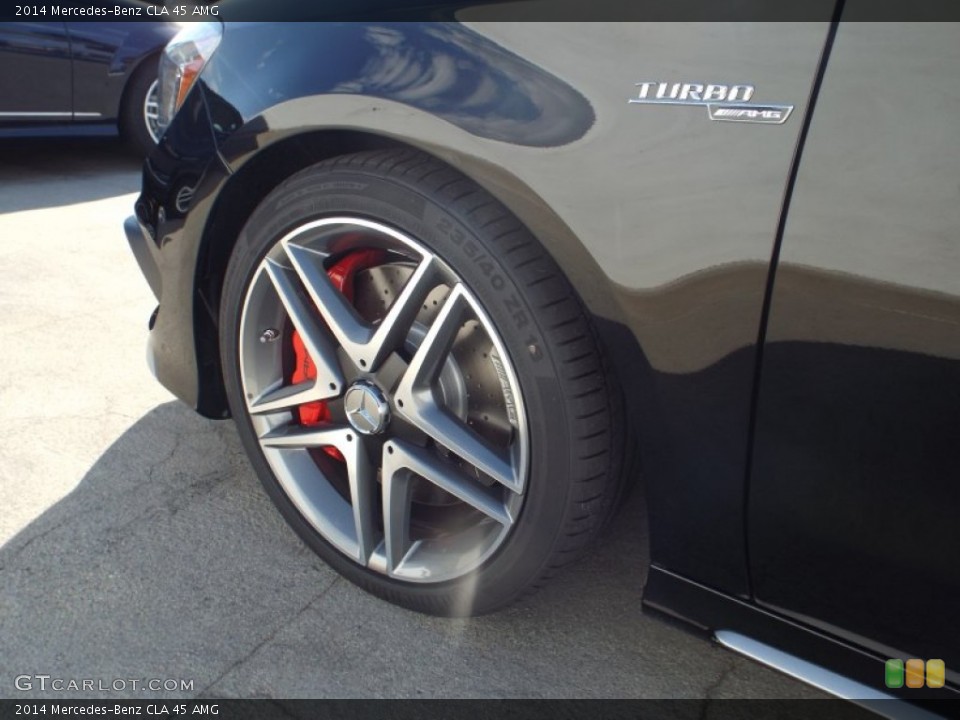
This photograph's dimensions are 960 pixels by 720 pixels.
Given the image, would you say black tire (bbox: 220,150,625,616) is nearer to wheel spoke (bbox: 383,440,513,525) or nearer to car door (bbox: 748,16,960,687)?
wheel spoke (bbox: 383,440,513,525)

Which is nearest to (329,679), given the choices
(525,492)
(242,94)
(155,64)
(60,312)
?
(525,492)

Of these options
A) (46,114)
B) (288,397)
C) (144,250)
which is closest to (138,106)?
(46,114)

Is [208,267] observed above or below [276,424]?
above

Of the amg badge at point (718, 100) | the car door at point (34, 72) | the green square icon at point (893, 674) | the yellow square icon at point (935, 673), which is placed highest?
the amg badge at point (718, 100)

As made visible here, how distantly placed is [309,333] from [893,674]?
1.18m

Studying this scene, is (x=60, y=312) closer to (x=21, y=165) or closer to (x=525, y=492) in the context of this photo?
(x=525, y=492)

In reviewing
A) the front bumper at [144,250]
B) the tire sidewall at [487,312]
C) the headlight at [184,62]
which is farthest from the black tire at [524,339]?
the front bumper at [144,250]

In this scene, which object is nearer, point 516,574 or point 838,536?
point 838,536

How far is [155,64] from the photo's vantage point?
5.43 metres

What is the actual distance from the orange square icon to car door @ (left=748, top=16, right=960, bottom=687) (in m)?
0.01

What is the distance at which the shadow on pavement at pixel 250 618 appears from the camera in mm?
1721

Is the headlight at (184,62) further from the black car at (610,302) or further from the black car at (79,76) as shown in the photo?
the black car at (79,76)

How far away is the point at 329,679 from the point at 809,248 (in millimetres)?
1155

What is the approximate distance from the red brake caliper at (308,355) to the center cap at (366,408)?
A: 5.6 inches
